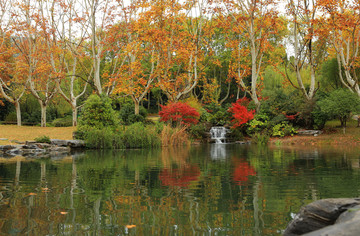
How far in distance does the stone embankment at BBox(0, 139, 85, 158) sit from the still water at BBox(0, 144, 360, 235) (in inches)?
243

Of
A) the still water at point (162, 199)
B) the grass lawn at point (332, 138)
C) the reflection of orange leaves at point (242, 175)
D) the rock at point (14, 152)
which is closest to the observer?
the still water at point (162, 199)

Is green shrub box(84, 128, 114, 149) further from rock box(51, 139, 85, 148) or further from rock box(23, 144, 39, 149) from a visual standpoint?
rock box(23, 144, 39, 149)

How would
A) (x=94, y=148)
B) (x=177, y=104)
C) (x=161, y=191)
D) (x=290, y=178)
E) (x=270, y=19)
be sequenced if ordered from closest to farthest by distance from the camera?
(x=161, y=191) → (x=290, y=178) → (x=94, y=148) → (x=177, y=104) → (x=270, y=19)

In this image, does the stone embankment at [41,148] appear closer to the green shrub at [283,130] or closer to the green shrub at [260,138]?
the green shrub at [260,138]

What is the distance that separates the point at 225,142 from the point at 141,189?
61.3 feet

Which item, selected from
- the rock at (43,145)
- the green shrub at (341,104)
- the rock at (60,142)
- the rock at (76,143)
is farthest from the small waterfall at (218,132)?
the rock at (43,145)

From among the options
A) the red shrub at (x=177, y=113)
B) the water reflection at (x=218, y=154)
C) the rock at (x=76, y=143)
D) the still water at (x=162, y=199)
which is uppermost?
the red shrub at (x=177, y=113)

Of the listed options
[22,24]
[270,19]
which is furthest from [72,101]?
[270,19]

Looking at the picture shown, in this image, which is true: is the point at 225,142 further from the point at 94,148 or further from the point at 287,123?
the point at 94,148

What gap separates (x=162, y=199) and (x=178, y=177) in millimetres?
2285

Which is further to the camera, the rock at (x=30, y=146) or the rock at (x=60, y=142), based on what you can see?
the rock at (x=60, y=142)

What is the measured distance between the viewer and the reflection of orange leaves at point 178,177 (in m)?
6.46

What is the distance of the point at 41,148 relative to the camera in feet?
49.0

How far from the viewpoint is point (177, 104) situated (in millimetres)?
21578
